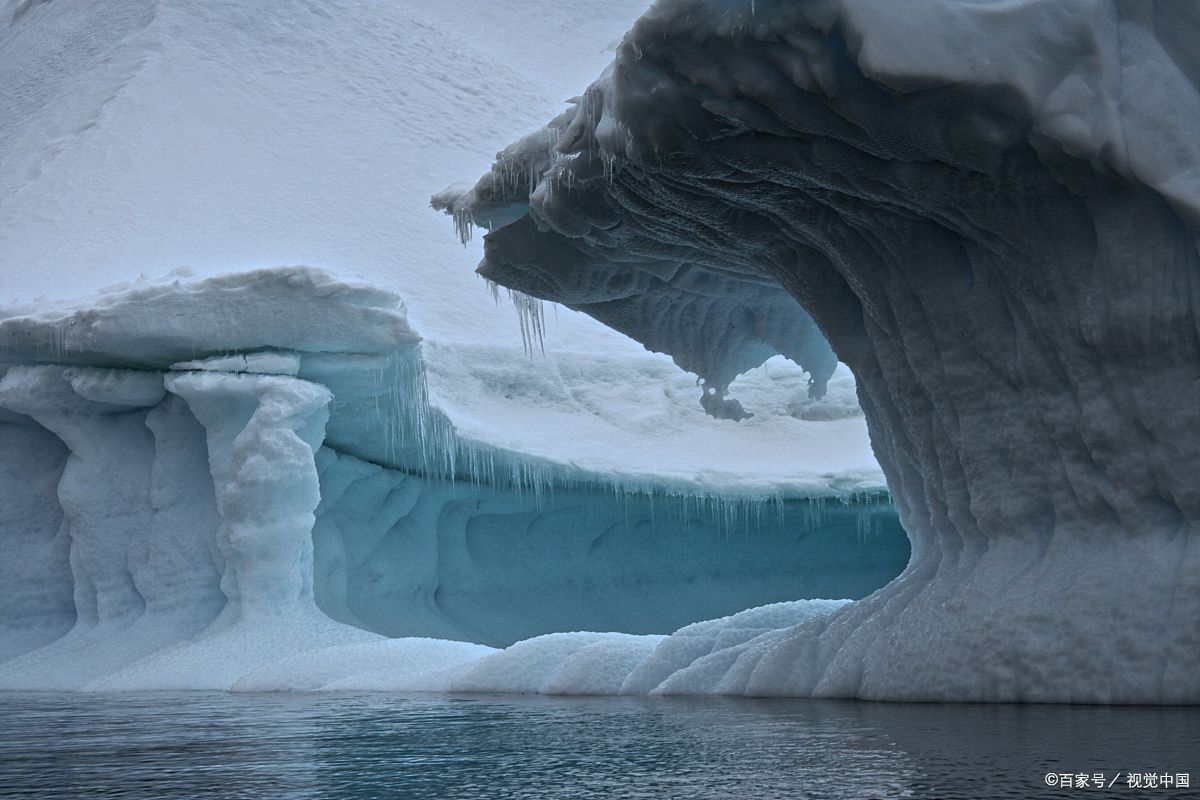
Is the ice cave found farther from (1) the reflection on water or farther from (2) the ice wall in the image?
(1) the reflection on water

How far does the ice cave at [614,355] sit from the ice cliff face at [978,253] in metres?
0.02

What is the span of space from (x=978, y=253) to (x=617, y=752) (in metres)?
3.48

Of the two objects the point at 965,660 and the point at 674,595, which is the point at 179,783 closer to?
the point at 965,660

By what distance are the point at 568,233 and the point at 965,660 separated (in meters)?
3.11

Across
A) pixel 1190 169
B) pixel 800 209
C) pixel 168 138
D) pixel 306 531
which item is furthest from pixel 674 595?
pixel 1190 169

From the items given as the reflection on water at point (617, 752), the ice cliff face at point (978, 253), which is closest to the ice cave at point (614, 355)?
the ice cliff face at point (978, 253)

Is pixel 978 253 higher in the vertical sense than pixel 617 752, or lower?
higher

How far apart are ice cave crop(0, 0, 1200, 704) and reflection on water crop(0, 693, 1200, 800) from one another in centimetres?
116

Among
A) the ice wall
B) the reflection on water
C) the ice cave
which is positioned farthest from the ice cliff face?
the ice wall

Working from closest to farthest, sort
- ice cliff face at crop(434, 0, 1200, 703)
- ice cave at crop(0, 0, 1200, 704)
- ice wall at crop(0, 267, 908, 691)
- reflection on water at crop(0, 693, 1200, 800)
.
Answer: reflection on water at crop(0, 693, 1200, 800) < ice cliff face at crop(434, 0, 1200, 703) < ice cave at crop(0, 0, 1200, 704) < ice wall at crop(0, 267, 908, 691)

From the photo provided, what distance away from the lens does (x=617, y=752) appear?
361 cm

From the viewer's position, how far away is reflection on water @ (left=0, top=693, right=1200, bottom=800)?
9.07ft

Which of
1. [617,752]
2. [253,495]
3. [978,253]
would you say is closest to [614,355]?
[253,495]

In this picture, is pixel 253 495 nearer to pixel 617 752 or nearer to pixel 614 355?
pixel 614 355
